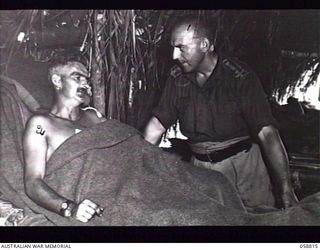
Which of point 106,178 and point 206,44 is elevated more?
point 206,44

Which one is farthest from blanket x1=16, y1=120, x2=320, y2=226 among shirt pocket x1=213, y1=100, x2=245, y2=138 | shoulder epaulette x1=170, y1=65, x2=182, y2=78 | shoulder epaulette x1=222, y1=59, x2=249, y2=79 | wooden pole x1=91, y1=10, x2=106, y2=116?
shoulder epaulette x1=222, y1=59, x2=249, y2=79

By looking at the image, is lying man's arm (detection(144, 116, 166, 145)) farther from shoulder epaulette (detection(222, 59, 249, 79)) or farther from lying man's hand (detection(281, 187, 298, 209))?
lying man's hand (detection(281, 187, 298, 209))

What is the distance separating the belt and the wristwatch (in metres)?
0.71

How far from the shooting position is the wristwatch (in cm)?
265

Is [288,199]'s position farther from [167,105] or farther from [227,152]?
[167,105]

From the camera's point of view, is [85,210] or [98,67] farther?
[98,67]

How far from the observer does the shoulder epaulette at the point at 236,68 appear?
272cm

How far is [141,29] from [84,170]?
0.79 metres

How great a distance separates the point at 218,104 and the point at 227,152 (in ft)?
0.83

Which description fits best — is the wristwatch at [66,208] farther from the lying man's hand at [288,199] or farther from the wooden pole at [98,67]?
the lying man's hand at [288,199]

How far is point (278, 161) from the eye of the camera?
2697mm

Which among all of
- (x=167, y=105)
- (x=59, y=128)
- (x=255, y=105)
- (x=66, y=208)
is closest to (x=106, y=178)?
(x=66, y=208)

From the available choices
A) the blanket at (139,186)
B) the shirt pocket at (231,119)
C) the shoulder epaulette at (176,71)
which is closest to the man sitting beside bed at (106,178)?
the blanket at (139,186)
